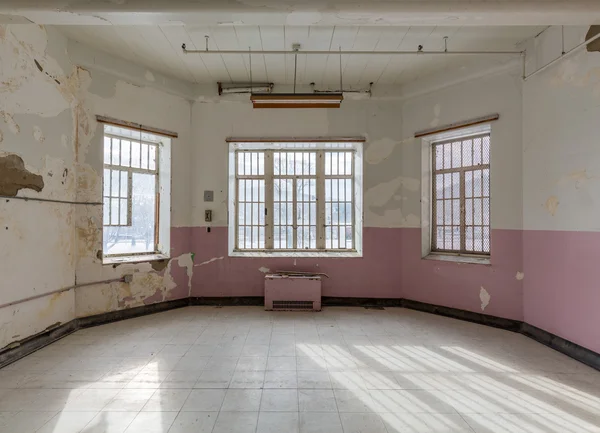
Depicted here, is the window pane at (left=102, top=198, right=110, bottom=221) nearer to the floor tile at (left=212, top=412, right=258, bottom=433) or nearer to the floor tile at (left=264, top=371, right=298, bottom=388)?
the floor tile at (left=264, top=371, right=298, bottom=388)

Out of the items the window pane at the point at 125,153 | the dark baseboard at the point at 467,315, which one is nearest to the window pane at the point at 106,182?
the window pane at the point at 125,153

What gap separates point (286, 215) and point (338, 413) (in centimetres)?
359

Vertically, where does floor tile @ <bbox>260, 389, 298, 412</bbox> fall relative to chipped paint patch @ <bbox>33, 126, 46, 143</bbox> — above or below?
below

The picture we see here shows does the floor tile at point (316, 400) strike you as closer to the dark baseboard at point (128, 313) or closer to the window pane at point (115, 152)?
the dark baseboard at point (128, 313)

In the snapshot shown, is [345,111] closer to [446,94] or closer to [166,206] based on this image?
[446,94]

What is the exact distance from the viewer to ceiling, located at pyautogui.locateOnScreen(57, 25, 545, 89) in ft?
12.4

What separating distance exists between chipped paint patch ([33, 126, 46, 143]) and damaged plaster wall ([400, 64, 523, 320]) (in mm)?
4813

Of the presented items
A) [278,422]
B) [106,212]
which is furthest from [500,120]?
[106,212]

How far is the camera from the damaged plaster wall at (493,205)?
161 inches

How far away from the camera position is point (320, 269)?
17.3ft

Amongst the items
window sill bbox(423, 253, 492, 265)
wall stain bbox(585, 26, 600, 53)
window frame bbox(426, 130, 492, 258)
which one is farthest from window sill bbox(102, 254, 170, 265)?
wall stain bbox(585, 26, 600, 53)

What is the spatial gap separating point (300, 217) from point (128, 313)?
2908 mm

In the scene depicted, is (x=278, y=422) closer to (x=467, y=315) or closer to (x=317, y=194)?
(x=467, y=315)

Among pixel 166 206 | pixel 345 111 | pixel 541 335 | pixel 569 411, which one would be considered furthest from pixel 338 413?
pixel 345 111
